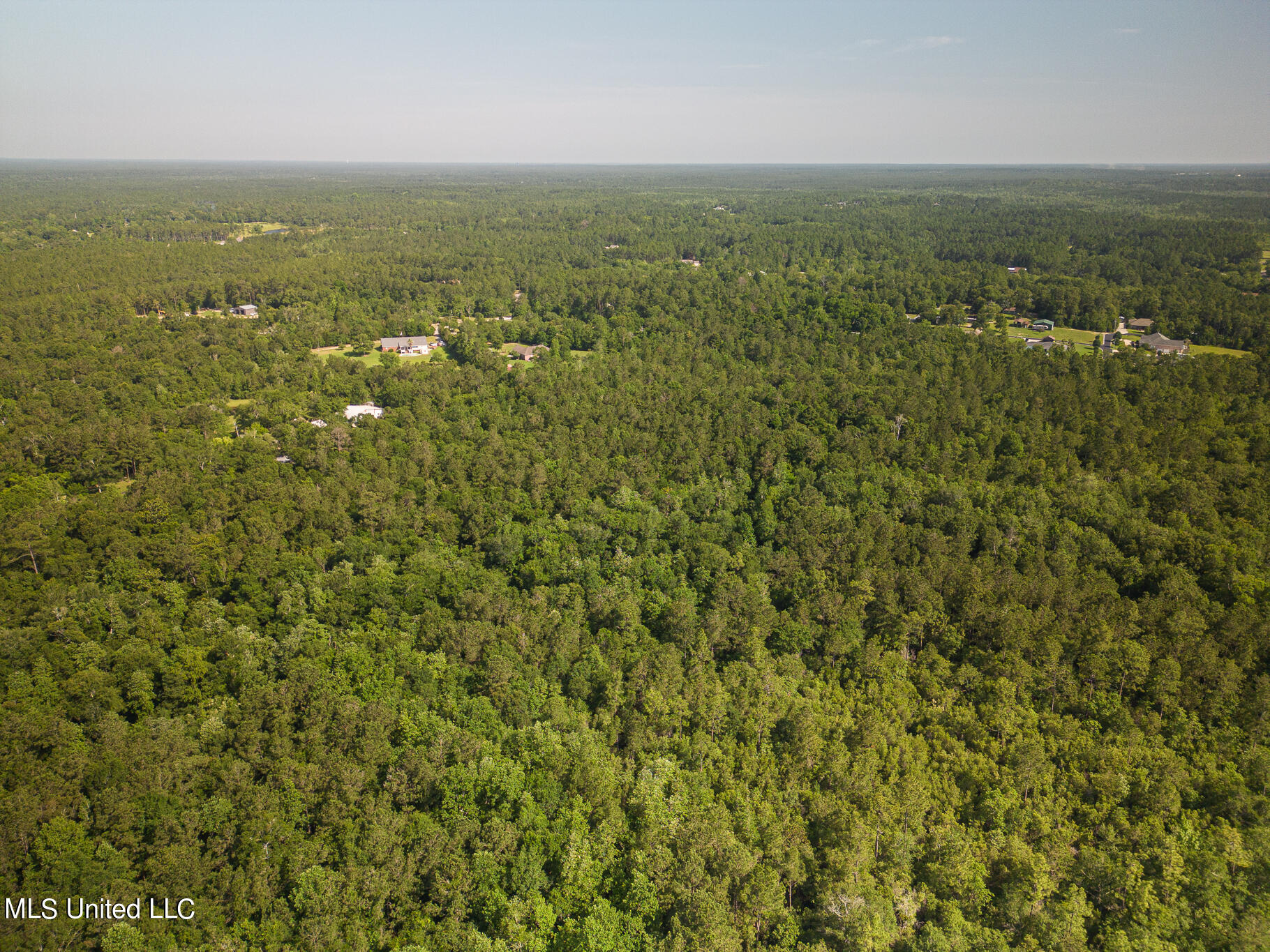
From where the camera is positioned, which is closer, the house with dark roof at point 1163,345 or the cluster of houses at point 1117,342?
the house with dark roof at point 1163,345

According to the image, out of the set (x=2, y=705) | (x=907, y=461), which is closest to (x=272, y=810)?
(x=2, y=705)

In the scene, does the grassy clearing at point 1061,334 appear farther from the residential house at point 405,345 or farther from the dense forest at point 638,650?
the residential house at point 405,345

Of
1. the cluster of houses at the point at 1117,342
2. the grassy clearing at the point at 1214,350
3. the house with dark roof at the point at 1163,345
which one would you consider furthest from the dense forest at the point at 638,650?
the grassy clearing at the point at 1214,350

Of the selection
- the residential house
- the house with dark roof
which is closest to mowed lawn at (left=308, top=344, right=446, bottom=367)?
the residential house

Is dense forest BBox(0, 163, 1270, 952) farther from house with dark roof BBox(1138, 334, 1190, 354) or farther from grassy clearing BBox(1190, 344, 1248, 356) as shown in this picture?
grassy clearing BBox(1190, 344, 1248, 356)

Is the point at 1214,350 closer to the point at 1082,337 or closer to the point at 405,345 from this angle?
the point at 1082,337

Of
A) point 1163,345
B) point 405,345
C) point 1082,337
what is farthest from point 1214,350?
point 405,345

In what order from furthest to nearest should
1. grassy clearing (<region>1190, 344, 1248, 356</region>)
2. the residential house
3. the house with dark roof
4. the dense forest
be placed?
1. the residential house
2. grassy clearing (<region>1190, 344, 1248, 356</region>)
3. the house with dark roof
4. the dense forest
